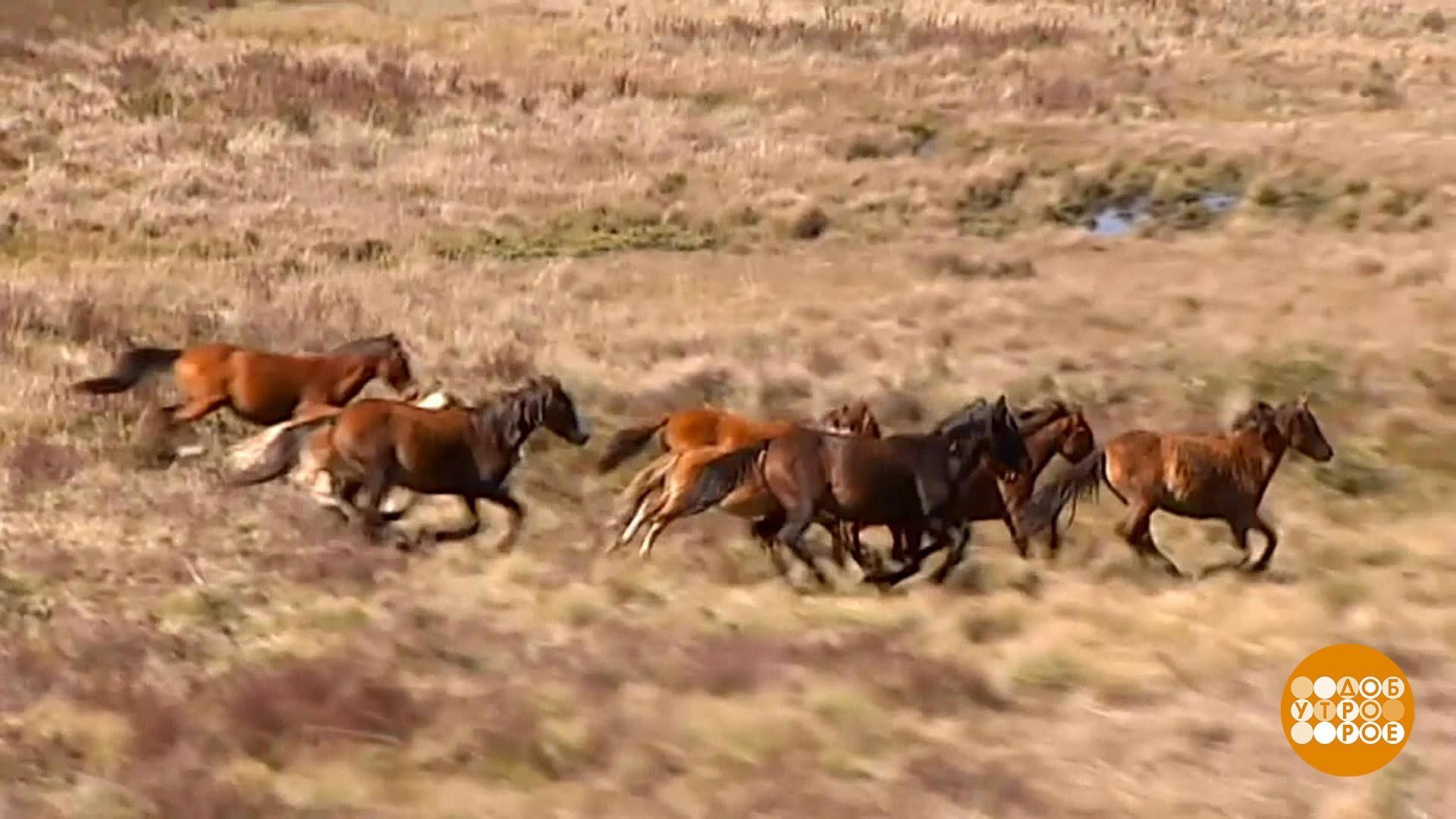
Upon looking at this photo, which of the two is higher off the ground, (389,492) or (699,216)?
(389,492)

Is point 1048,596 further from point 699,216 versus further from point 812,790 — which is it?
point 699,216

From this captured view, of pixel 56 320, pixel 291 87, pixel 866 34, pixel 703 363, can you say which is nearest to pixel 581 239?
pixel 703 363

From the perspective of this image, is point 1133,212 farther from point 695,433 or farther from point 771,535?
point 771,535

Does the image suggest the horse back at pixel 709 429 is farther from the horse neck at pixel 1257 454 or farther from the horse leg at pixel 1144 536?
the horse neck at pixel 1257 454

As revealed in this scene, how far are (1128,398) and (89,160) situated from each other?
531 inches

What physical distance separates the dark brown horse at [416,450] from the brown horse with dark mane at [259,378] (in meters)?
1.03

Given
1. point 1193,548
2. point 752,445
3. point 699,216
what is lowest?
point 699,216

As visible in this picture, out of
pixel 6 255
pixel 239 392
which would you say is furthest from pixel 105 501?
pixel 6 255

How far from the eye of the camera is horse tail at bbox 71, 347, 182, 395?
12.3 meters

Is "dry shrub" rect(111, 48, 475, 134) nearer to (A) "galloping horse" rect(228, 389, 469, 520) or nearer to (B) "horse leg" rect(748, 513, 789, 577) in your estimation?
(A) "galloping horse" rect(228, 389, 469, 520)

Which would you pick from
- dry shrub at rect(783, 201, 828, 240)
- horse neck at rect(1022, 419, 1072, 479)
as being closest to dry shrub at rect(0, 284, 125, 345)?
horse neck at rect(1022, 419, 1072, 479)

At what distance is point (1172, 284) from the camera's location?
64.3ft

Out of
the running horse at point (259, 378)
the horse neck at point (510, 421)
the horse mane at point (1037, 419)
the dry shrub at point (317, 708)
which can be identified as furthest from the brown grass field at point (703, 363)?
the horse mane at point (1037, 419)

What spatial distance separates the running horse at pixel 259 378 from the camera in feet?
39.1
